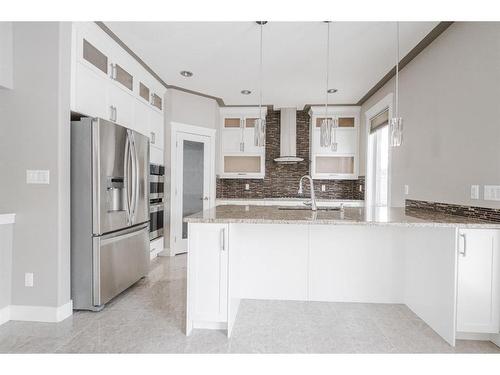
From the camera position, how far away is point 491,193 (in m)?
2.14

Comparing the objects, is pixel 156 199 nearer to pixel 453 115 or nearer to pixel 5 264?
pixel 5 264

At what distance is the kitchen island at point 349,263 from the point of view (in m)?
2.04

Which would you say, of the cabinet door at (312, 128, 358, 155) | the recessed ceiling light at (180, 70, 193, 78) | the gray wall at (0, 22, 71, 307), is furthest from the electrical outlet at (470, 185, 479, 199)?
the recessed ceiling light at (180, 70, 193, 78)

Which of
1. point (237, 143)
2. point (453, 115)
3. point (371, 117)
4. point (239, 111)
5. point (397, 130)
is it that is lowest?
point (397, 130)

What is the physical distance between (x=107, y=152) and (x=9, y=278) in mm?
1273

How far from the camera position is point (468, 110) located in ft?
7.92

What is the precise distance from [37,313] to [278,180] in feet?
14.1

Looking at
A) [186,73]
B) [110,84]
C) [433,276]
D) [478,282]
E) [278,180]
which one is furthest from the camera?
[278,180]

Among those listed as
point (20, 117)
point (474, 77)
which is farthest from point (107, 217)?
point (474, 77)

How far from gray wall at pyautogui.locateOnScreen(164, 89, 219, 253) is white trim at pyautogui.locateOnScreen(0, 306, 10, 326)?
229 cm

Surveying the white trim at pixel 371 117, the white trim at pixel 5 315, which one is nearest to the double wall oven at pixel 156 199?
the white trim at pixel 5 315

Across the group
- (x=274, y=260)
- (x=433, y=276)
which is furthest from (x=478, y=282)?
(x=274, y=260)

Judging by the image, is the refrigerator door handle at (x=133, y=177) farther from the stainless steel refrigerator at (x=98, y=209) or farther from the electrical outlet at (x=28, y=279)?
the electrical outlet at (x=28, y=279)

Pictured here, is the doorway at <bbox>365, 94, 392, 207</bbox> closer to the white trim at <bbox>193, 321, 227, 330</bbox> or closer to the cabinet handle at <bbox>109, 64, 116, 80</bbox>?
the white trim at <bbox>193, 321, 227, 330</bbox>
